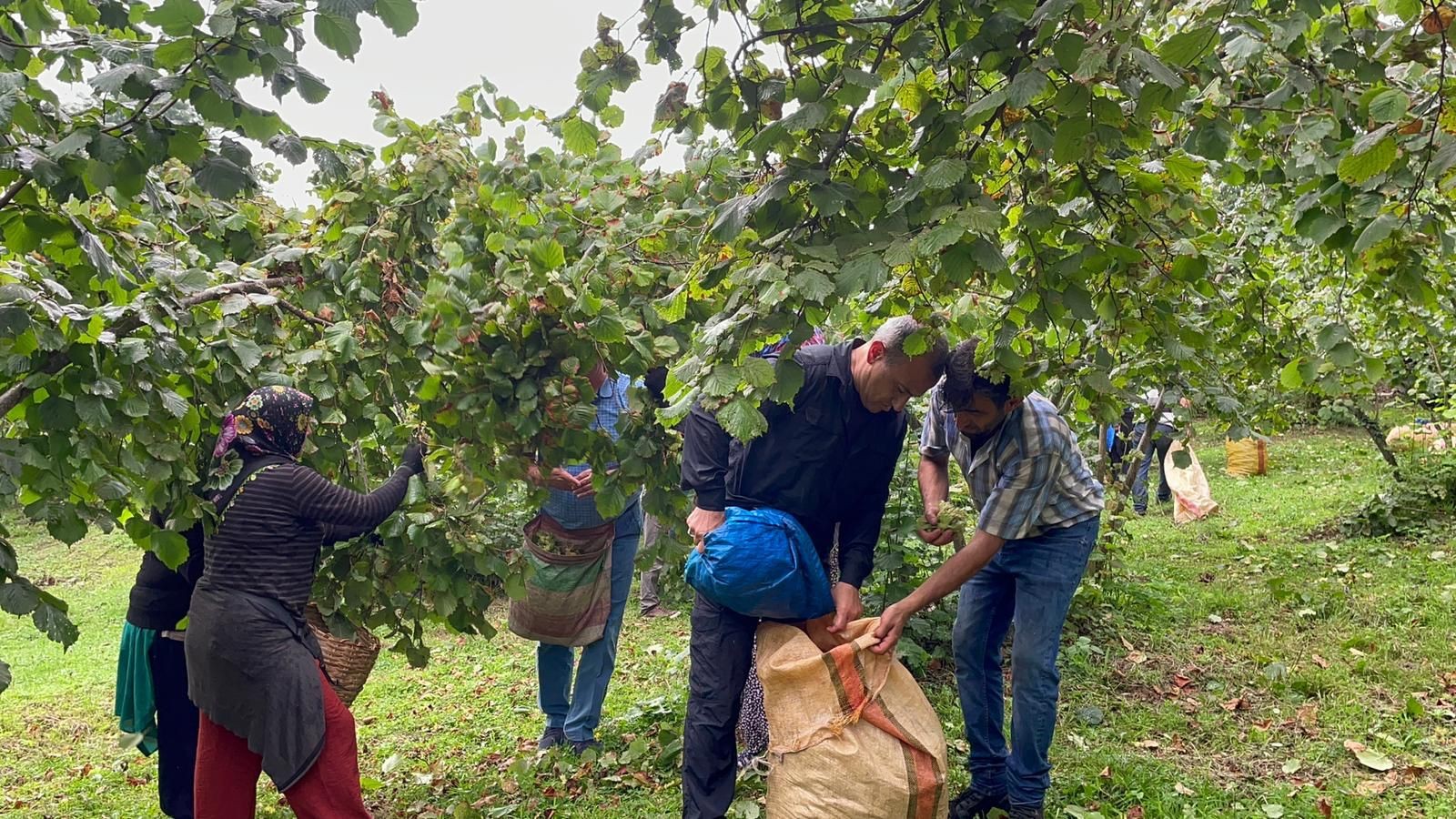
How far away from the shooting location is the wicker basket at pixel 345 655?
3607 mm

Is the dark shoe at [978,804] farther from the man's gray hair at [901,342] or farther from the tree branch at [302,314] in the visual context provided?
the tree branch at [302,314]

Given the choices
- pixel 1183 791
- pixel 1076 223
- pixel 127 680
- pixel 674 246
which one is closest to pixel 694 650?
pixel 674 246

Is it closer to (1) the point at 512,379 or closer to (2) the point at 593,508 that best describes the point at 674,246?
(1) the point at 512,379

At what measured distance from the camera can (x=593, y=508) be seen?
4141mm

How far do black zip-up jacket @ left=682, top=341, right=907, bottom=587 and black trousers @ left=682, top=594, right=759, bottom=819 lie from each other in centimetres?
37

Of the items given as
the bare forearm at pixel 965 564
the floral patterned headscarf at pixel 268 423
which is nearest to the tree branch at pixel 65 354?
the floral patterned headscarf at pixel 268 423

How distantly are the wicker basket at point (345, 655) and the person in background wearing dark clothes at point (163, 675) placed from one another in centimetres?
47

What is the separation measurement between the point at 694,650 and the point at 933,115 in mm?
1854

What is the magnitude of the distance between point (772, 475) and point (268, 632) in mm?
1689

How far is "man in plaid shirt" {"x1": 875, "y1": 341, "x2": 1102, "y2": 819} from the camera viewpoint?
9.97 ft

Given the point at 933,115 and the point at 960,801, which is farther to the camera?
the point at 960,801

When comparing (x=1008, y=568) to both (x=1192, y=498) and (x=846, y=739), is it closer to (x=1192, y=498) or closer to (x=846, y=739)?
(x=846, y=739)

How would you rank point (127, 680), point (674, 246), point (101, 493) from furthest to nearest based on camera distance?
1. point (127, 680)
2. point (674, 246)
3. point (101, 493)

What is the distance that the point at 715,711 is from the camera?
296cm
